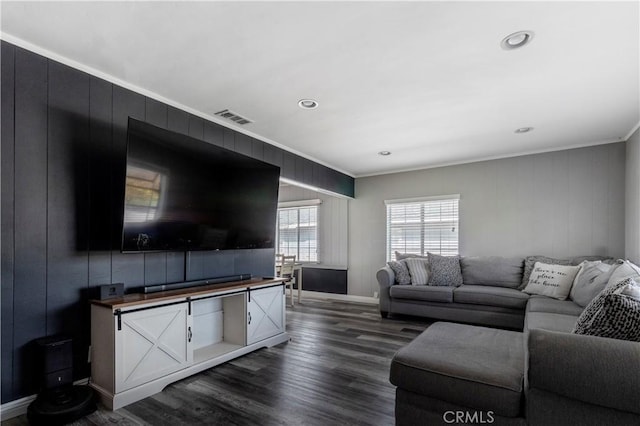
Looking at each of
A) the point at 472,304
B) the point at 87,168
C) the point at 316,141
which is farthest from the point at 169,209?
the point at 472,304

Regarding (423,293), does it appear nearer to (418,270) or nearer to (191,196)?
(418,270)

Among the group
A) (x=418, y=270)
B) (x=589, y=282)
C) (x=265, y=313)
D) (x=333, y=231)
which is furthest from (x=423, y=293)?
(x=333, y=231)

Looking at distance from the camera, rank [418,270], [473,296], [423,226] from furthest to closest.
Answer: [423,226] → [418,270] → [473,296]

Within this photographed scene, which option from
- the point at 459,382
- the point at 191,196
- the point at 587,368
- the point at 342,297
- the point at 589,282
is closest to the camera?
the point at 587,368

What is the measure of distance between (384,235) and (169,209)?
411 cm

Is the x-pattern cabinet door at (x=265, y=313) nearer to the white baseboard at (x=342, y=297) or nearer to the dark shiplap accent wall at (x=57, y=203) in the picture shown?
the dark shiplap accent wall at (x=57, y=203)

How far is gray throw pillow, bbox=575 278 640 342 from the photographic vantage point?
1496 mm

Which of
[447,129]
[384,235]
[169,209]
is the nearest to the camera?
[169,209]

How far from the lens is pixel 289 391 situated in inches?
97.9

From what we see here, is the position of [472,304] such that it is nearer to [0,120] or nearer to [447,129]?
[447,129]

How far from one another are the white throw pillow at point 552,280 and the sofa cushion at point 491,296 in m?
0.17

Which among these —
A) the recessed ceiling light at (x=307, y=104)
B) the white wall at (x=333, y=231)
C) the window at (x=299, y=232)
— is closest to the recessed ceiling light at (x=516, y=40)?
the recessed ceiling light at (x=307, y=104)

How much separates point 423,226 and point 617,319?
13.7 ft

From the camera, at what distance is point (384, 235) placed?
19.7 ft
